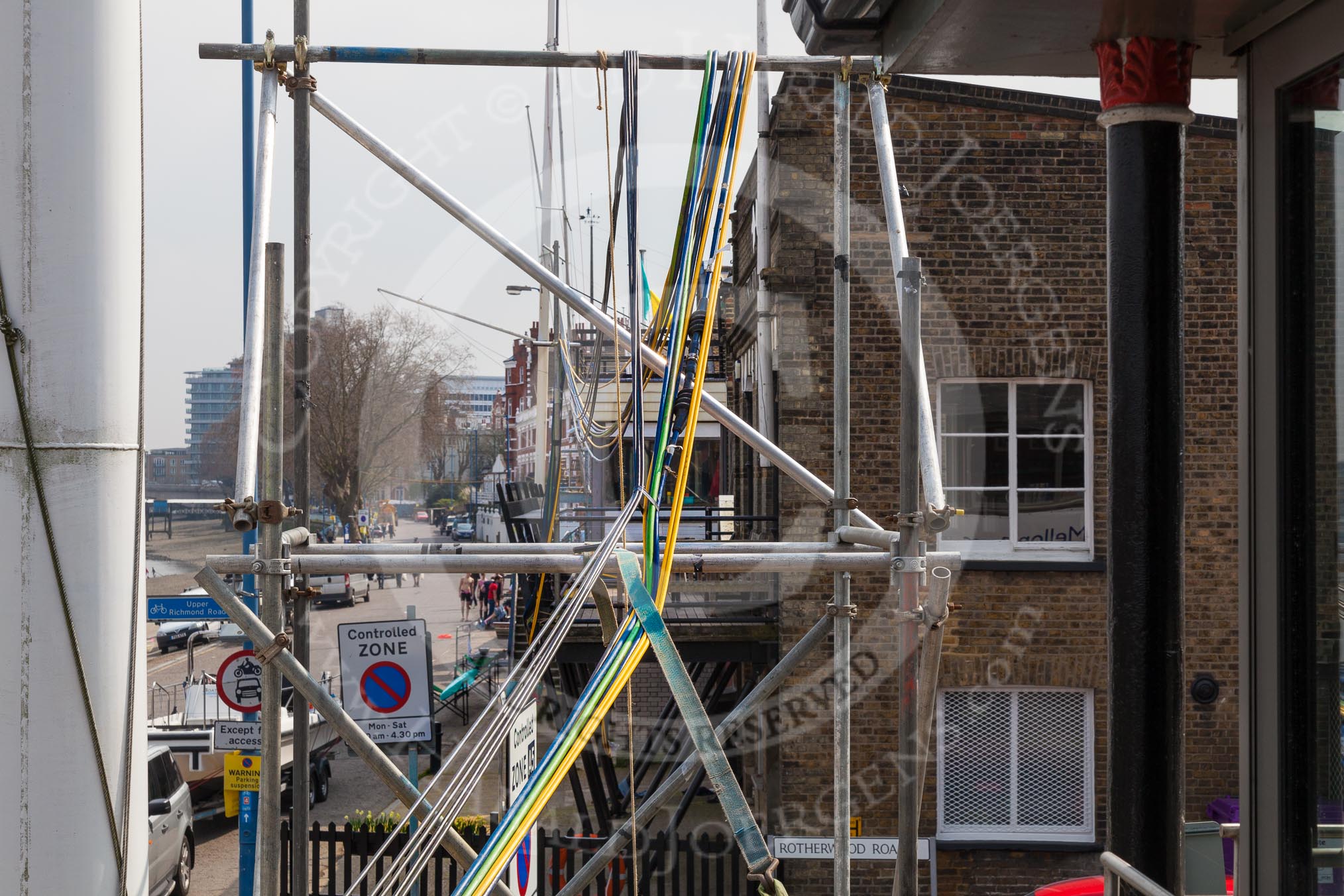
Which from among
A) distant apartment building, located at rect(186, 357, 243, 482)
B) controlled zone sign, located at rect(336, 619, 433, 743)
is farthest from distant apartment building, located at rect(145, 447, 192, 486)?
controlled zone sign, located at rect(336, 619, 433, 743)

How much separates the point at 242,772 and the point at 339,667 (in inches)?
397

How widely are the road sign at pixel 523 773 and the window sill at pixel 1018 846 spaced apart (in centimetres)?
582

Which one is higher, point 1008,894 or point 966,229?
point 966,229

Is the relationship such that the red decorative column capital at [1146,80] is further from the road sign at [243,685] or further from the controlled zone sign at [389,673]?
the road sign at [243,685]

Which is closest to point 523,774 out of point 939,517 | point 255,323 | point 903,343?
point 939,517

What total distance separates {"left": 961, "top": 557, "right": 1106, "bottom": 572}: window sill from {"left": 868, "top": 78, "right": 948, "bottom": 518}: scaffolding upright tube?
508cm

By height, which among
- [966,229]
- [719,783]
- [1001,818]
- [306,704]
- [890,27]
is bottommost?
[1001,818]

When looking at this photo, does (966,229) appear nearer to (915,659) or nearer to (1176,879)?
(915,659)

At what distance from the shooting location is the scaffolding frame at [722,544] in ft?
12.3

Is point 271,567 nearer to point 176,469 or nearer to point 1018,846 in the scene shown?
point 1018,846

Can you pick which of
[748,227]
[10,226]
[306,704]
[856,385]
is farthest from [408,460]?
[10,226]

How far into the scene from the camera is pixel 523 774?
12.3 feet

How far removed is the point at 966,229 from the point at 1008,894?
549 cm

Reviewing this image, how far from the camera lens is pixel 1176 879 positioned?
1991 millimetres
